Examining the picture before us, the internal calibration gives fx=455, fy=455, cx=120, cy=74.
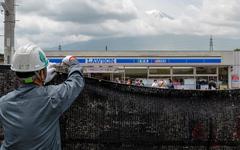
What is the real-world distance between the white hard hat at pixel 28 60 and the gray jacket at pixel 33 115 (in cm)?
13

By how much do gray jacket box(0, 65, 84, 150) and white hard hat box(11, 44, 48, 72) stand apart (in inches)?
5.1

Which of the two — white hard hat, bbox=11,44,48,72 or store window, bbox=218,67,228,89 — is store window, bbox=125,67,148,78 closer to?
store window, bbox=218,67,228,89

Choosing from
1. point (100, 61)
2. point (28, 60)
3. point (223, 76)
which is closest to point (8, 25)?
point (28, 60)

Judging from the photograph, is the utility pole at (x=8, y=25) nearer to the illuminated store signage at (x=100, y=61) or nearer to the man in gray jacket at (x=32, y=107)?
the man in gray jacket at (x=32, y=107)

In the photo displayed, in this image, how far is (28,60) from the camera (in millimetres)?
2998

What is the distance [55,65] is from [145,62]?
38781 millimetres

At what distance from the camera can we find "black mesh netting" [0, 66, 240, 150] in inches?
178

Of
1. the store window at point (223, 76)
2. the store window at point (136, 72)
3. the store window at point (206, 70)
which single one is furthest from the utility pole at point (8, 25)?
the store window at point (206, 70)

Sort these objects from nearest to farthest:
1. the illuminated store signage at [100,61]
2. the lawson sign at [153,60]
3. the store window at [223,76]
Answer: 1. the store window at [223,76]
2. the illuminated store signage at [100,61]
3. the lawson sign at [153,60]

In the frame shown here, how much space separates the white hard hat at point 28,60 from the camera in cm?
300

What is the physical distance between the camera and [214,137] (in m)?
4.54

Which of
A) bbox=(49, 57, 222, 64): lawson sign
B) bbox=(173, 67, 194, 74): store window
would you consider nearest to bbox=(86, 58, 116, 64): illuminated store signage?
bbox=(49, 57, 222, 64): lawson sign

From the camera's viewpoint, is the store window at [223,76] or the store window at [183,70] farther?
the store window at [183,70]

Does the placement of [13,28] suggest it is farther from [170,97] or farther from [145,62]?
[145,62]
